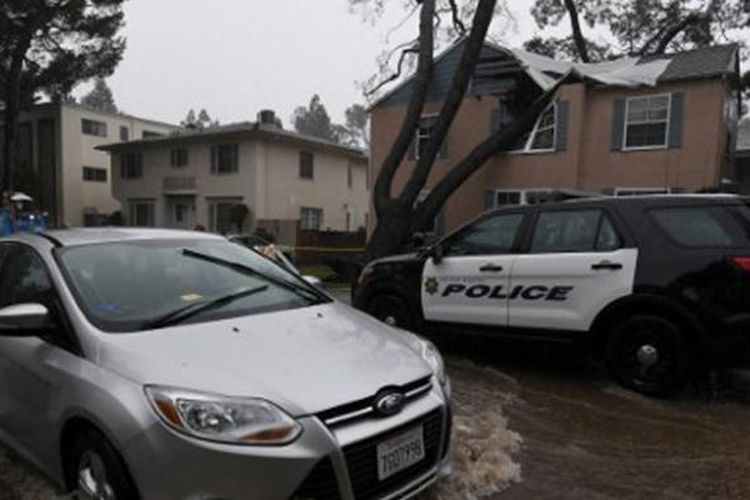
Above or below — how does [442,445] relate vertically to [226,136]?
below

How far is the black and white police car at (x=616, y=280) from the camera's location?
5.18m

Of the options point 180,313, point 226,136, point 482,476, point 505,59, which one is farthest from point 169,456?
point 226,136

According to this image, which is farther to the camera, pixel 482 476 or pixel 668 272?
pixel 668 272

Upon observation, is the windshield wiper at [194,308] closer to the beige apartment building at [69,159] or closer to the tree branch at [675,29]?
the tree branch at [675,29]

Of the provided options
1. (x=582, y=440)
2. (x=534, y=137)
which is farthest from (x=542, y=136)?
(x=582, y=440)

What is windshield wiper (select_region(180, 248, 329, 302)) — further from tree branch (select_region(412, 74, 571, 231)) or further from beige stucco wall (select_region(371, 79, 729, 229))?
beige stucco wall (select_region(371, 79, 729, 229))

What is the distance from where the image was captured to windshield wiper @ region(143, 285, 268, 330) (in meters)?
3.33

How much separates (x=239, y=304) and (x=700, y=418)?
146 inches

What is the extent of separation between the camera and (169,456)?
2643mm

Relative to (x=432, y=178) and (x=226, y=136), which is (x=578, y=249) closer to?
(x=432, y=178)

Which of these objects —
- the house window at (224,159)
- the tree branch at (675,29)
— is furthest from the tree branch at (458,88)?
the house window at (224,159)

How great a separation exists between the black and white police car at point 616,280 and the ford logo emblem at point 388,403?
3255mm

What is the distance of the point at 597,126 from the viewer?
17.9 metres

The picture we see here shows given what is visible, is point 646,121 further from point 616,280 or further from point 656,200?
point 616,280
